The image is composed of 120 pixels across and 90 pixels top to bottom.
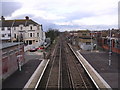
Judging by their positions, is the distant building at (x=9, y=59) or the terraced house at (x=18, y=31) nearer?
the distant building at (x=9, y=59)

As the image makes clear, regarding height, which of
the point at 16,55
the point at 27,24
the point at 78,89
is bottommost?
the point at 78,89

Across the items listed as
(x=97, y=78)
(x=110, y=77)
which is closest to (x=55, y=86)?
(x=97, y=78)

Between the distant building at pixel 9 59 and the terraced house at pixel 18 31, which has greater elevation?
the terraced house at pixel 18 31

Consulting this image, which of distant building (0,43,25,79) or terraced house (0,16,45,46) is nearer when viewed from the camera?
distant building (0,43,25,79)

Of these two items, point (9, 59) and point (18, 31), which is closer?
point (9, 59)

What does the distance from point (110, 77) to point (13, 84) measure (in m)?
8.43

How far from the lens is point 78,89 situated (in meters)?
14.0

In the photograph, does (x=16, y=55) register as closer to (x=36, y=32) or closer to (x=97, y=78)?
(x=97, y=78)

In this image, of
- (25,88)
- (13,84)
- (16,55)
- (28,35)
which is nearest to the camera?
(25,88)

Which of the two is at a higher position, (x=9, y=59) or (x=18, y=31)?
(x=18, y=31)

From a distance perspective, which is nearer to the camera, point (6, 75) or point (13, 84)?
point (13, 84)

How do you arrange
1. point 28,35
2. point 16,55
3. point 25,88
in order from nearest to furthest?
point 25,88 < point 16,55 < point 28,35

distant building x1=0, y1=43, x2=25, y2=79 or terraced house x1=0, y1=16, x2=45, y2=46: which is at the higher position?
terraced house x1=0, y1=16, x2=45, y2=46

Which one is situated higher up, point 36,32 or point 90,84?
point 36,32
